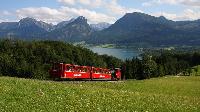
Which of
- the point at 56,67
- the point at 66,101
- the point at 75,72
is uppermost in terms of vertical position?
the point at 56,67

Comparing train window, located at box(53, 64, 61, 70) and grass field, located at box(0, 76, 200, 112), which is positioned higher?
train window, located at box(53, 64, 61, 70)

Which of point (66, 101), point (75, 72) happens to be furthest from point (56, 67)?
point (66, 101)

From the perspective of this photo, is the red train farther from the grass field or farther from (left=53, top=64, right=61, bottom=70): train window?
the grass field

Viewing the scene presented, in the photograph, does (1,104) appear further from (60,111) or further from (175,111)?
(175,111)

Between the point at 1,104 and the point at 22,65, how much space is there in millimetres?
168514

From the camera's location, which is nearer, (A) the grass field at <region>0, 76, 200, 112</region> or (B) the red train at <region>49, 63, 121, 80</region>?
(A) the grass field at <region>0, 76, 200, 112</region>

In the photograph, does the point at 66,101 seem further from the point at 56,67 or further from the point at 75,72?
the point at 75,72

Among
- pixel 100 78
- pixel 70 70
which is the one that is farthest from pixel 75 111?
pixel 100 78

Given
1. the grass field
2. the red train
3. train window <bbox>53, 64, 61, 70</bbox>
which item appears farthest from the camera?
train window <bbox>53, 64, 61, 70</bbox>

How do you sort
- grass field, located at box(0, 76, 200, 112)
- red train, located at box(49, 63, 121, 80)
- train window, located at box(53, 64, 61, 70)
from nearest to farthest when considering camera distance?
grass field, located at box(0, 76, 200, 112) → red train, located at box(49, 63, 121, 80) → train window, located at box(53, 64, 61, 70)

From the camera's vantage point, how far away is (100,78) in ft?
265

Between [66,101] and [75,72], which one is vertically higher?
[75,72]

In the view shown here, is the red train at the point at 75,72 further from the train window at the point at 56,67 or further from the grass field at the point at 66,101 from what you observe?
the grass field at the point at 66,101

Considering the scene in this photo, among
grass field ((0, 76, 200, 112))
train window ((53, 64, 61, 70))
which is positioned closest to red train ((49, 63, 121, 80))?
train window ((53, 64, 61, 70))
